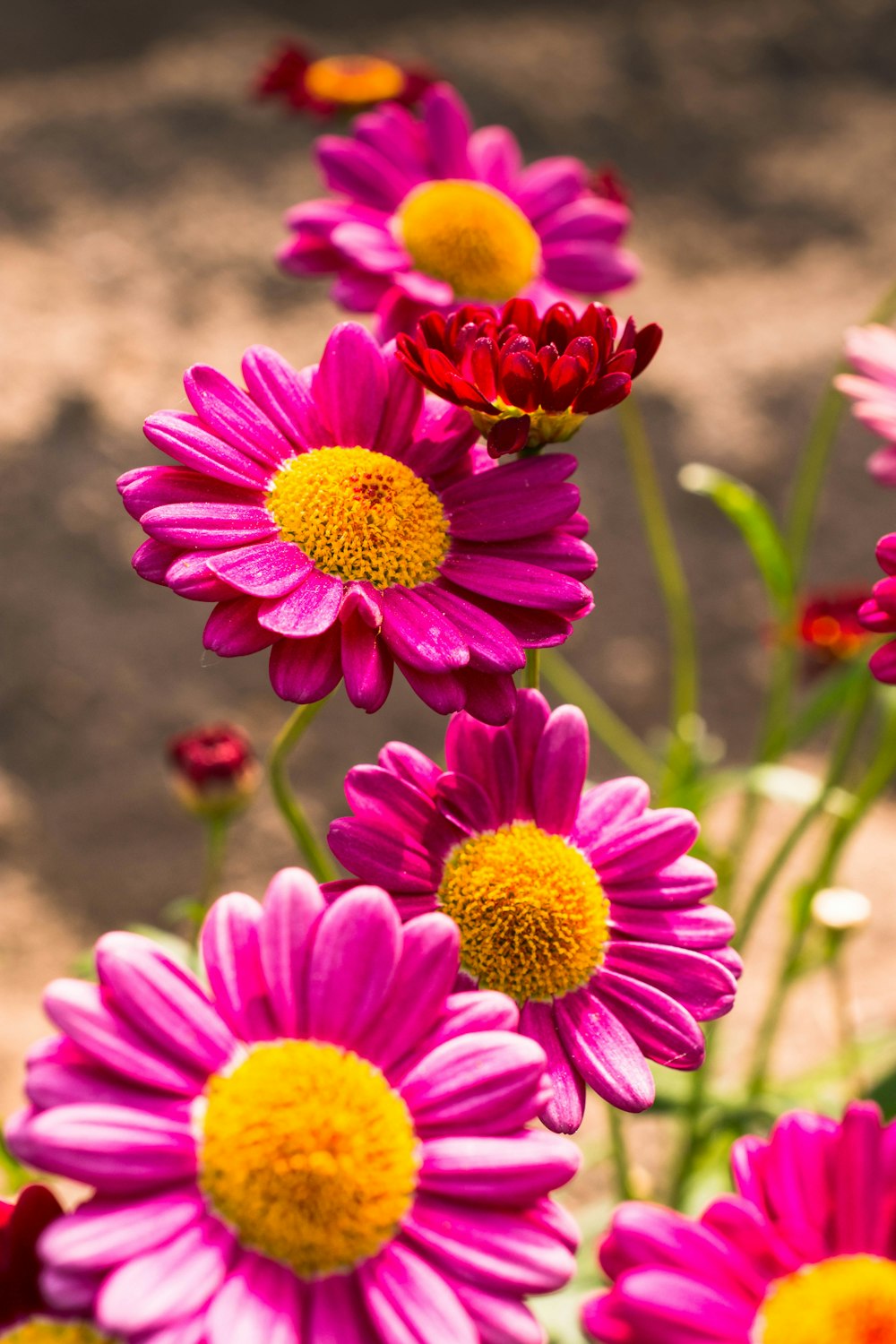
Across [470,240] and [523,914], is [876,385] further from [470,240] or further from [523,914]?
[523,914]

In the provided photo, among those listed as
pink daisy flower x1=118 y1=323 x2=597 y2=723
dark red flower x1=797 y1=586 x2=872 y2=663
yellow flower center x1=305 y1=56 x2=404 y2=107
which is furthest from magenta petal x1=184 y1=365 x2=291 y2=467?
yellow flower center x1=305 y1=56 x2=404 y2=107

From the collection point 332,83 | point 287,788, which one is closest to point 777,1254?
point 287,788

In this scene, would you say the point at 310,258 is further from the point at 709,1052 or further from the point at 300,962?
the point at 709,1052

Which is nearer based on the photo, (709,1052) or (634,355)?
(634,355)

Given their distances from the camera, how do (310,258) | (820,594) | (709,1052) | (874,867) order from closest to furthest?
(310,258) → (709,1052) → (820,594) → (874,867)

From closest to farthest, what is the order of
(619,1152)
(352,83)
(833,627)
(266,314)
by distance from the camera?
(619,1152) < (833,627) < (352,83) < (266,314)

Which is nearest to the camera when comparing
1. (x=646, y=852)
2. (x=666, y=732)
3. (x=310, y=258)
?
(x=646, y=852)

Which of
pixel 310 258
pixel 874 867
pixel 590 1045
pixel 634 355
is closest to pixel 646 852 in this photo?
pixel 590 1045
